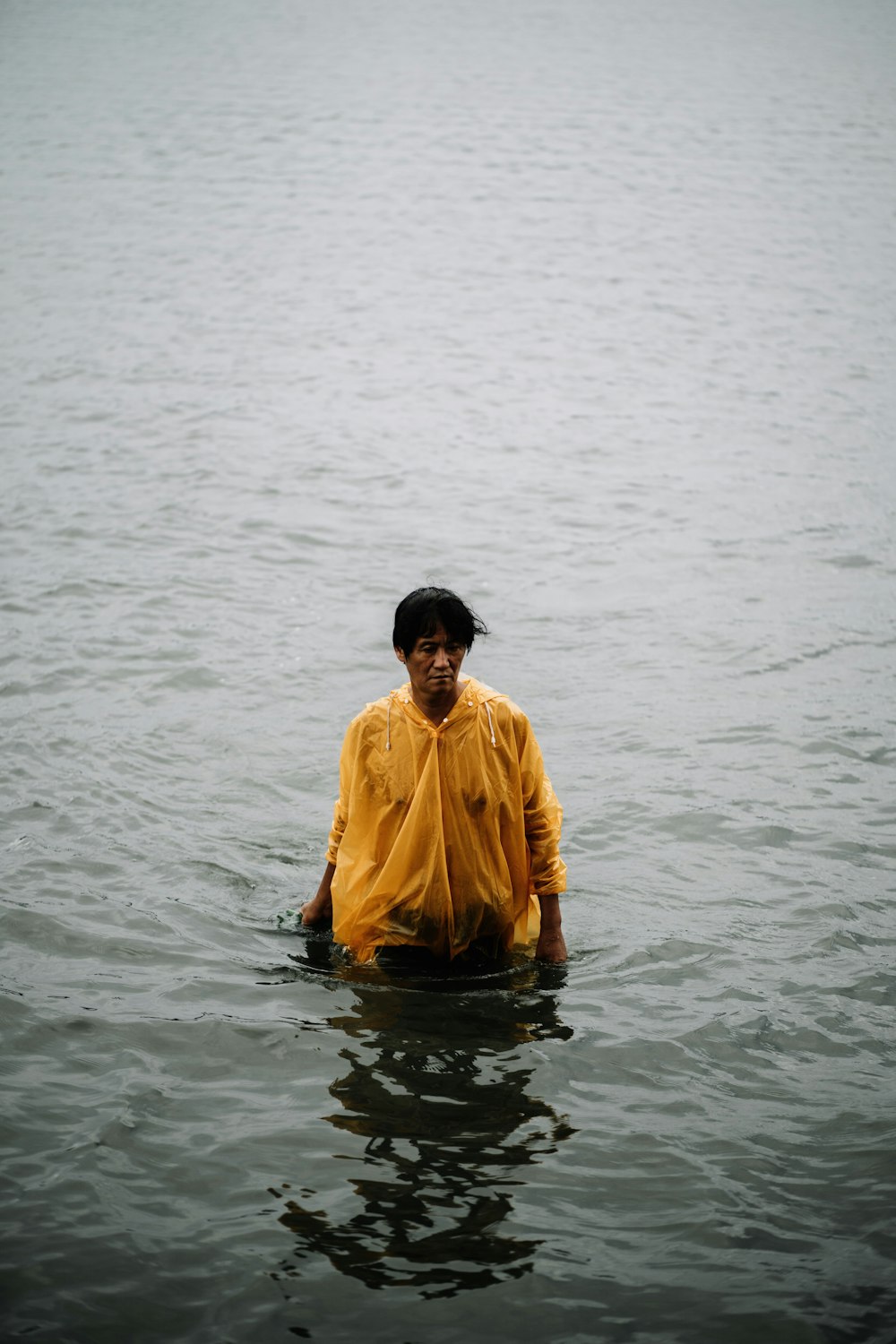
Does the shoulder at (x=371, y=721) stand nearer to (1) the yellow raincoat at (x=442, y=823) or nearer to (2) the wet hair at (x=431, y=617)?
(1) the yellow raincoat at (x=442, y=823)

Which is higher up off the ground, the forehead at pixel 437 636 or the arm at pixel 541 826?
the forehead at pixel 437 636

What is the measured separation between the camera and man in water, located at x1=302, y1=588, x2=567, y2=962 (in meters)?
4.36

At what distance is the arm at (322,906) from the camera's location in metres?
5.09

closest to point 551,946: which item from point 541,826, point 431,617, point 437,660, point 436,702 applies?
point 541,826

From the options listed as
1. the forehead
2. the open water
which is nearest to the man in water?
the forehead

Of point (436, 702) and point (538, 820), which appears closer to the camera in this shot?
point (436, 702)

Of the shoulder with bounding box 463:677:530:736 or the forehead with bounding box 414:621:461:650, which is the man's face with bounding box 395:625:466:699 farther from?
the shoulder with bounding box 463:677:530:736

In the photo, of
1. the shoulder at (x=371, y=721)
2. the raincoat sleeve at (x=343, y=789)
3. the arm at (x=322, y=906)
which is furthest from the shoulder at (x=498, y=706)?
the arm at (x=322, y=906)

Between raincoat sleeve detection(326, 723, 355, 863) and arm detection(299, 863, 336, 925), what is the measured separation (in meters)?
0.17

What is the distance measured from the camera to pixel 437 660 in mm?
4281

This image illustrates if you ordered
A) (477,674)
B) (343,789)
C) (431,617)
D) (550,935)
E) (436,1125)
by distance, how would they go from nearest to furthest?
1. (436,1125)
2. (431,617)
3. (343,789)
4. (550,935)
5. (477,674)

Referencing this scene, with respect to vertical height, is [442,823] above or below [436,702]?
below

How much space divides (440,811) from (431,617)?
680 mm

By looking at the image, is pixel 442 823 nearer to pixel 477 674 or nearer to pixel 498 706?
pixel 498 706
